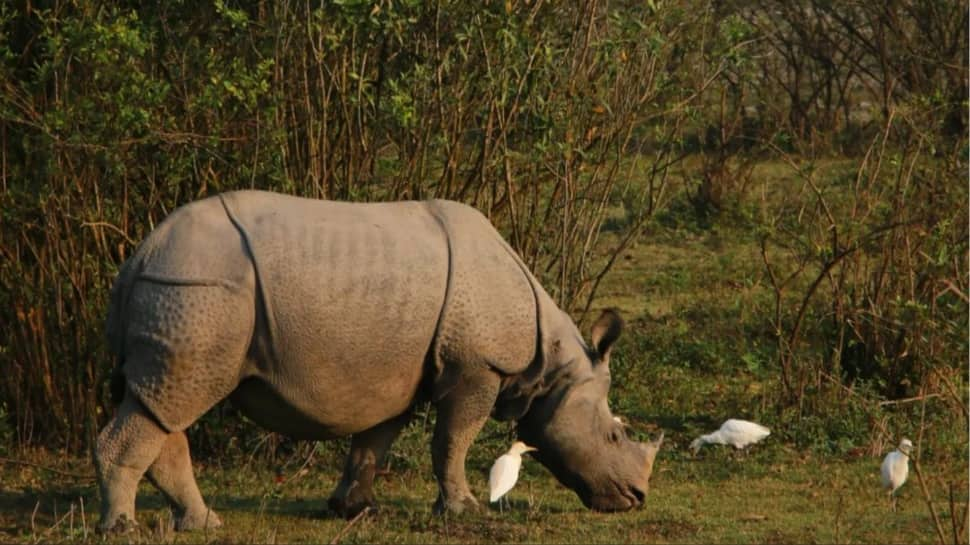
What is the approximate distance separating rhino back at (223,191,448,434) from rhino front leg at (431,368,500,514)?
187mm

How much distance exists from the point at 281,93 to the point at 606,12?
5.99 feet

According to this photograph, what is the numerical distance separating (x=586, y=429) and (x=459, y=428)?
24.0 inches

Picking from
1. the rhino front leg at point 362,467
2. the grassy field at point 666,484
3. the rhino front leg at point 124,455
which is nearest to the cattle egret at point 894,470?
the grassy field at point 666,484

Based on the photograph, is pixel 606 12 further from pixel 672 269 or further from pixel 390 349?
pixel 672 269

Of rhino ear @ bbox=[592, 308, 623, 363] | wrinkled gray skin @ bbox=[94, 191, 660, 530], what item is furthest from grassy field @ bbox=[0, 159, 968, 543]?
rhino ear @ bbox=[592, 308, 623, 363]

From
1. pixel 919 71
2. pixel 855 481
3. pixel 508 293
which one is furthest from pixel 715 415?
pixel 919 71

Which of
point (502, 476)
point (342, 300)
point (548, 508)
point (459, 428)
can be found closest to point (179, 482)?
point (342, 300)

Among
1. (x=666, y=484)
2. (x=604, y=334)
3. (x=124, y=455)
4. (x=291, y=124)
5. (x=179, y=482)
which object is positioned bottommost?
(x=666, y=484)

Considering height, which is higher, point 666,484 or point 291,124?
point 291,124

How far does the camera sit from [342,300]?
7.77 m

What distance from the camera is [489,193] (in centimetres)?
1013

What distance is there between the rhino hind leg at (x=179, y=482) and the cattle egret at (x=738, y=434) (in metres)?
3.16

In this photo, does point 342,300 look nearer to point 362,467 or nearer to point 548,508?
Result: point 362,467

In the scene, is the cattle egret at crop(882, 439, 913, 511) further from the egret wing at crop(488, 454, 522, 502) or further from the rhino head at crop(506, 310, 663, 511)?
the egret wing at crop(488, 454, 522, 502)
